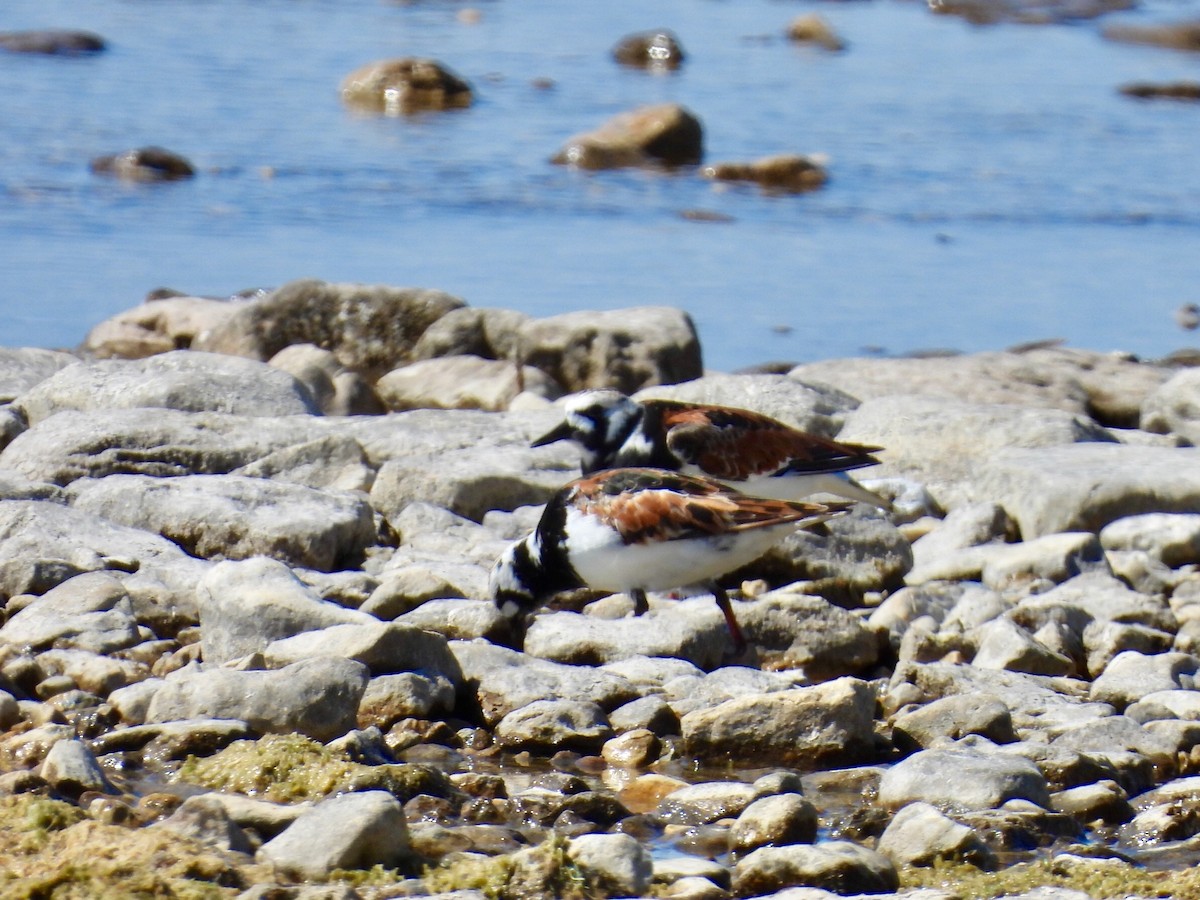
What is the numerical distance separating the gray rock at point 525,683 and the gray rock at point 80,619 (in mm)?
1053

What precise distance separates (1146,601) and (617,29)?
23734mm

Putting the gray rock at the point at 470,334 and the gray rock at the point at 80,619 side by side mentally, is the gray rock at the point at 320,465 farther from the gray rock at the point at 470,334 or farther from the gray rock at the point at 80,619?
the gray rock at the point at 470,334

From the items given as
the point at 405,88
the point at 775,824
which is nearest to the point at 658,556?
the point at 775,824

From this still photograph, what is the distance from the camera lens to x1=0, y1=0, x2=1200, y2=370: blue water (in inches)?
541

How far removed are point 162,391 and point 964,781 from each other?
4887mm

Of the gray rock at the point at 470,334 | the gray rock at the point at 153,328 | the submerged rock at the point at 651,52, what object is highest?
the submerged rock at the point at 651,52

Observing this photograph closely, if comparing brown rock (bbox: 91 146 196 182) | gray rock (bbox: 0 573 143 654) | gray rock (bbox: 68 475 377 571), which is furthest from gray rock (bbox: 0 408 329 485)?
brown rock (bbox: 91 146 196 182)

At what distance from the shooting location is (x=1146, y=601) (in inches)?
265

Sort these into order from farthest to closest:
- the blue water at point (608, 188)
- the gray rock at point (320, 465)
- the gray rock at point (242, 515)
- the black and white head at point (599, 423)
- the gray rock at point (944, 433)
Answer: the blue water at point (608, 188) → the gray rock at point (944, 433) → the gray rock at point (320, 465) → the black and white head at point (599, 423) → the gray rock at point (242, 515)

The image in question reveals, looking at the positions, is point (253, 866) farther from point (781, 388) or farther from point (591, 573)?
point (781, 388)

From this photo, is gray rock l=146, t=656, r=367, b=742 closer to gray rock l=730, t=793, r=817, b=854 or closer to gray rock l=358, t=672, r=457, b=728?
gray rock l=358, t=672, r=457, b=728

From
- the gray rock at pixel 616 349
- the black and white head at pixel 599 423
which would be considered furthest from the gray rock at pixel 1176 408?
the black and white head at pixel 599 423

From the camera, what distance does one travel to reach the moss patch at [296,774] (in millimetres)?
4832

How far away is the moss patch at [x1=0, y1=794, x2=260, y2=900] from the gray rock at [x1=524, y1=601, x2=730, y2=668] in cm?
201
